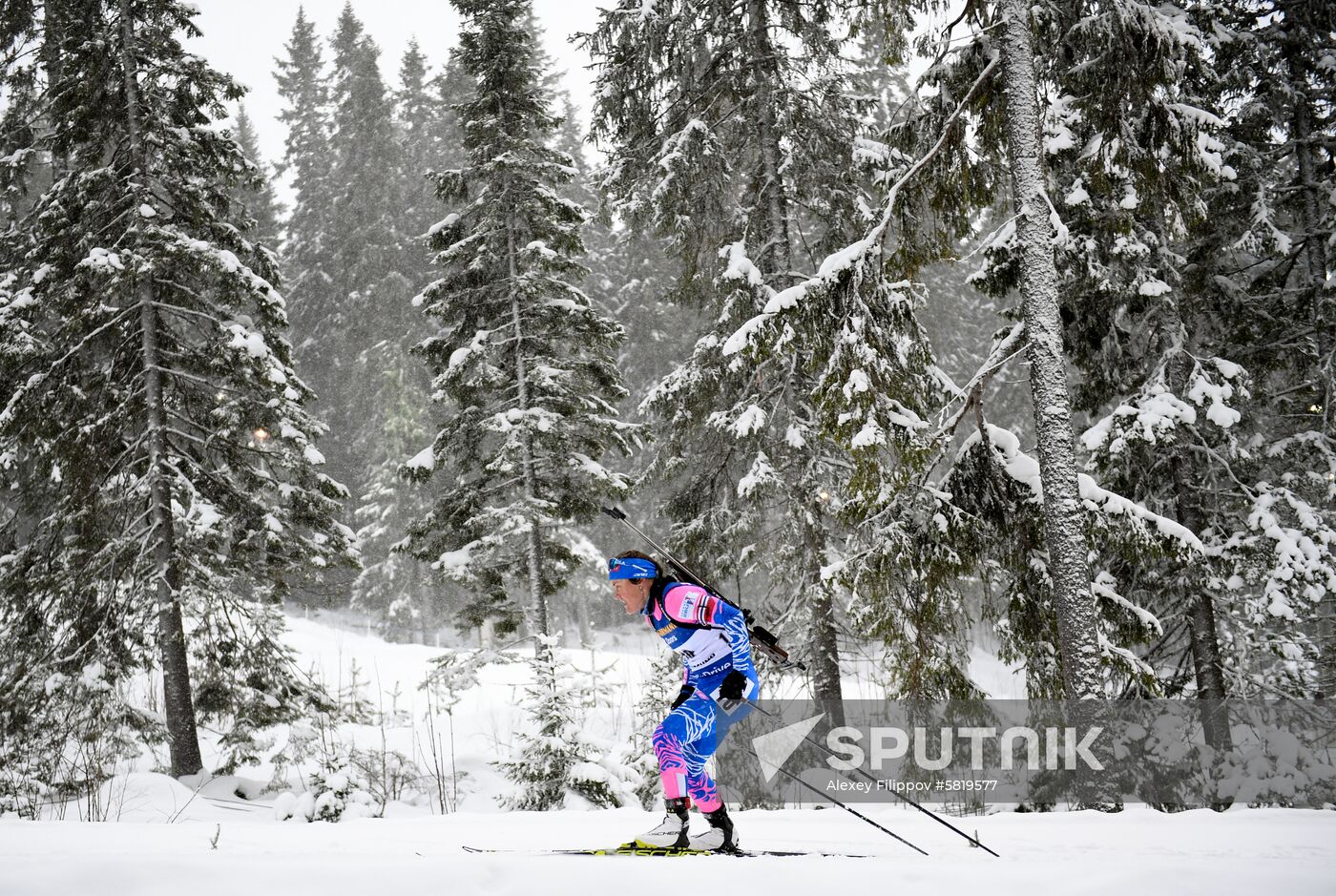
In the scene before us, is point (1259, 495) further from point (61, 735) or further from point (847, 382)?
point (61, 735)

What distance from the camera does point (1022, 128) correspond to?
743cm

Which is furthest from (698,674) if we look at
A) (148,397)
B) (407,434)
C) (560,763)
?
(407,434)

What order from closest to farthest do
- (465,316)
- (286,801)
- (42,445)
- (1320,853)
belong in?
(1320,853) < (286,801) < (42,445) < (465,316)

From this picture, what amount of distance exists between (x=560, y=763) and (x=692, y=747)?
161 inches

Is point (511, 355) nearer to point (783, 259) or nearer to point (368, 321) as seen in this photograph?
point (783, 259)

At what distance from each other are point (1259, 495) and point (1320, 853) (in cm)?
696

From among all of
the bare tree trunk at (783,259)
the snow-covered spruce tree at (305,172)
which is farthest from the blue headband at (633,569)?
the snow-covered spruce tree at (305,172)

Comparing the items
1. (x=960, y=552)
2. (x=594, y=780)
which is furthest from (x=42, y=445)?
(x=960, y=552)

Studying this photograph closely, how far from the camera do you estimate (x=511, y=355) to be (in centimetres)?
1426

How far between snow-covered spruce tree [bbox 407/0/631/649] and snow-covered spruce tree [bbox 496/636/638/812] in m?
4.38

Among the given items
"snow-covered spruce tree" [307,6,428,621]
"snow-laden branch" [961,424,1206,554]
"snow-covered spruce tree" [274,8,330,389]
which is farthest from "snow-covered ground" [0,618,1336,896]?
"snow-covered spruce tree" [274,8,330,389]

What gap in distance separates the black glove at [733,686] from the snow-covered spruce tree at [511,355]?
8.39 m

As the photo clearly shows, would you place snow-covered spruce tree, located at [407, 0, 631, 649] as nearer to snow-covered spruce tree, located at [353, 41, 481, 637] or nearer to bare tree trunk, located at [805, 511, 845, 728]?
bare tree trunk, located at [805, 511, 845, 728]

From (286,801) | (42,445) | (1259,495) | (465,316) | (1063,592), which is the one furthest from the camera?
Answer: (465,316)
